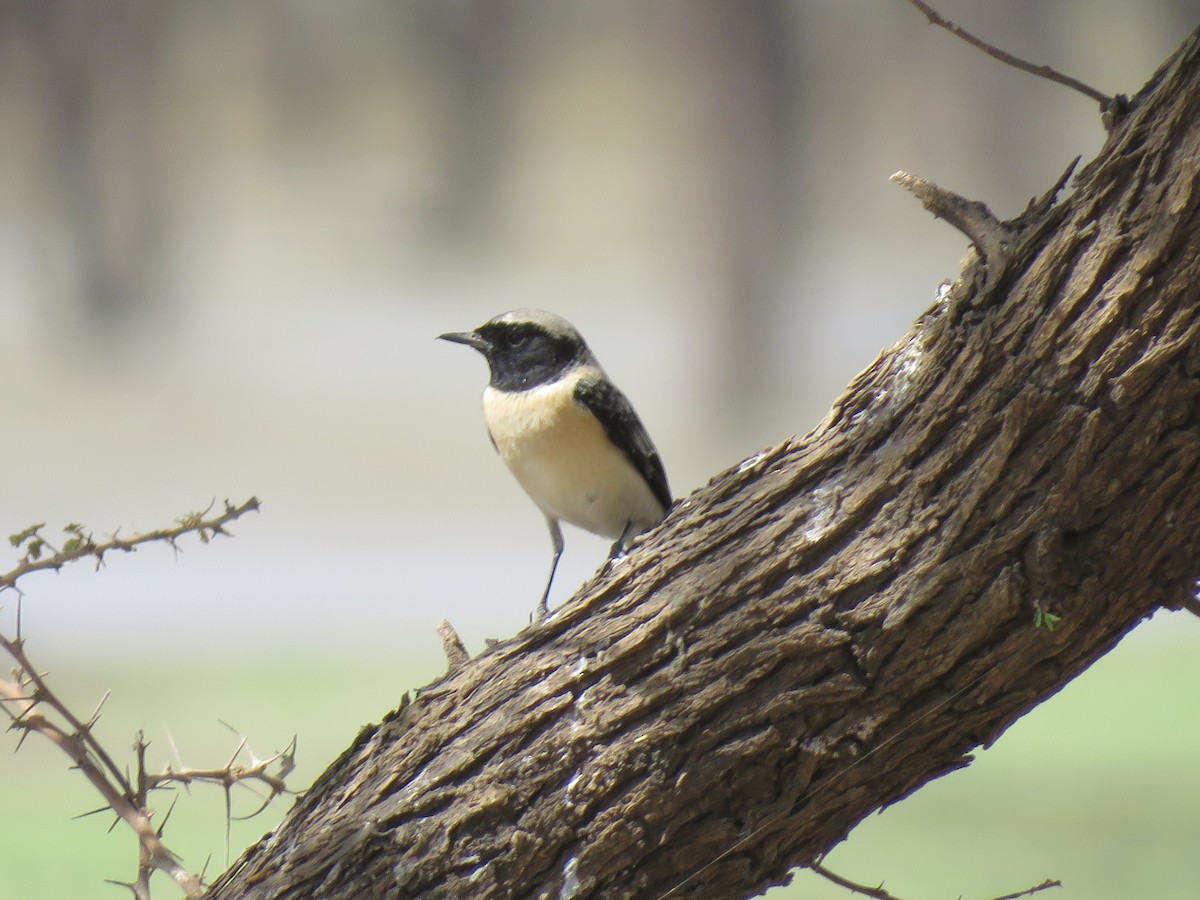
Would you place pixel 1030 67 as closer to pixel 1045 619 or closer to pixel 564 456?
pixel 1045 619

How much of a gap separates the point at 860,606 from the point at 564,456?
3.33ft

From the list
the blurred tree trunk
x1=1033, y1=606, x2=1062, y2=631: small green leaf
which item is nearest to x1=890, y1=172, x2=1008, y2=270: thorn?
x1=1033, y1=606, x2=1062, y2=631: small green leaf

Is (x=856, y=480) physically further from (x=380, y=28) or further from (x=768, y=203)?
(x=380, y=28)

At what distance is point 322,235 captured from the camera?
28.5 ft

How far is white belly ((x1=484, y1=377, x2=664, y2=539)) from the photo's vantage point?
2.34 meters

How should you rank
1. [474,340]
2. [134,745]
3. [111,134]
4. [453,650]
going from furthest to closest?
[111,134] < [474,340] < [453,650] < [134,745]

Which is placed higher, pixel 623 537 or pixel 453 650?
pixel 623 537

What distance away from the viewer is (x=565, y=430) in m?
2.34

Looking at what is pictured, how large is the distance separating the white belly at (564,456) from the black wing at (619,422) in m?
0.01

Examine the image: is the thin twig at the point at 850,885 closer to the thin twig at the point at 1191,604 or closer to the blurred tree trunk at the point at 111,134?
the thin twig at the point at 1191,604

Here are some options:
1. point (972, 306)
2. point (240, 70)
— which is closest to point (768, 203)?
point (240, 70)

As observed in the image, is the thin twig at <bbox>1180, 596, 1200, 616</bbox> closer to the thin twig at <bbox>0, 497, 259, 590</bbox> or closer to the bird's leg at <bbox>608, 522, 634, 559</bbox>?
the thin twig at <bbox>0, 497, 259, 590</bbox>

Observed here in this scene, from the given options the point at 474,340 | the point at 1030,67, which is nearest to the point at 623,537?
the point at 474,340

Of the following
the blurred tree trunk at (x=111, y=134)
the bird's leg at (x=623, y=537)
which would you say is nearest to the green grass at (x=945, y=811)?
the bird's leg at (x=623, y=537)
